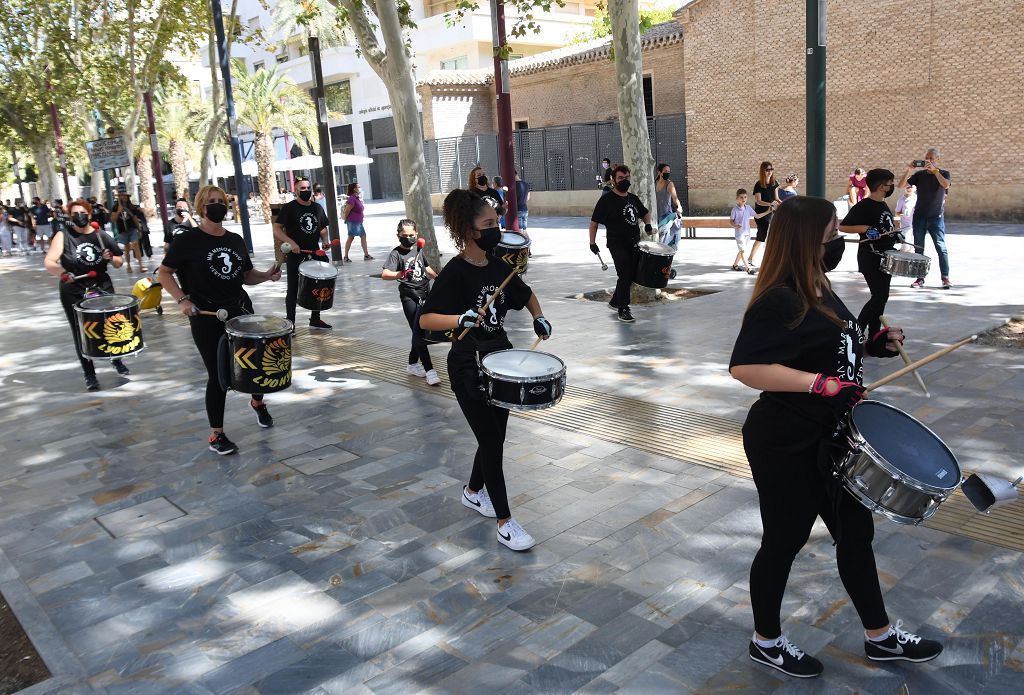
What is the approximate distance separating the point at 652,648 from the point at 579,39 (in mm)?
49657

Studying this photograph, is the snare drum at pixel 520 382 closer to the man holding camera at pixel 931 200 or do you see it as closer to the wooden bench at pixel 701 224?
the man holding camera at pixel 931 200

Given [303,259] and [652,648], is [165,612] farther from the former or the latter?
[303,259]

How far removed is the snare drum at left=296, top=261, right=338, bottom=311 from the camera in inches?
380

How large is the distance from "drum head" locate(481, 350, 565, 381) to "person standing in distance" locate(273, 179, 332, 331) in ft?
20.9

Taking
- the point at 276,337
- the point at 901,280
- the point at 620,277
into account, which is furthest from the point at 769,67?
the point at 276,337

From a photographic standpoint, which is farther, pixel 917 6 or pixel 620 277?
pixel 917 6

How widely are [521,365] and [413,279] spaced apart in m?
4.07

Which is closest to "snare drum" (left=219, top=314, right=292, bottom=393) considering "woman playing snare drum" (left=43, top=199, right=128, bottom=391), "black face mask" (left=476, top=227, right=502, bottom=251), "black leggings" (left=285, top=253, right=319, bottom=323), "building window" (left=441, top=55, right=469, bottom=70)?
"black face mask" (left=476, top=227, right=502, bottom=251)

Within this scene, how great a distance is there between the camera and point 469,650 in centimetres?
372

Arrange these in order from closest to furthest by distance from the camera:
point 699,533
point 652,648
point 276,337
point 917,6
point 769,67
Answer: point 652,648, point 699,533, point 276,337, point 917,6, point 769,67

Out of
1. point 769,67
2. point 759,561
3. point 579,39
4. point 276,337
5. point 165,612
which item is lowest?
point 165,612

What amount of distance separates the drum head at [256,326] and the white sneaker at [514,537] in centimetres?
233

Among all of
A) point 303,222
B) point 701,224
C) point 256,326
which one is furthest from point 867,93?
point 256,326

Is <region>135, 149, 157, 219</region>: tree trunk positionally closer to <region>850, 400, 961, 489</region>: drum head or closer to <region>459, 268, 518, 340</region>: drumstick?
<region>459, 268, 518, 340</region>: drumstick
